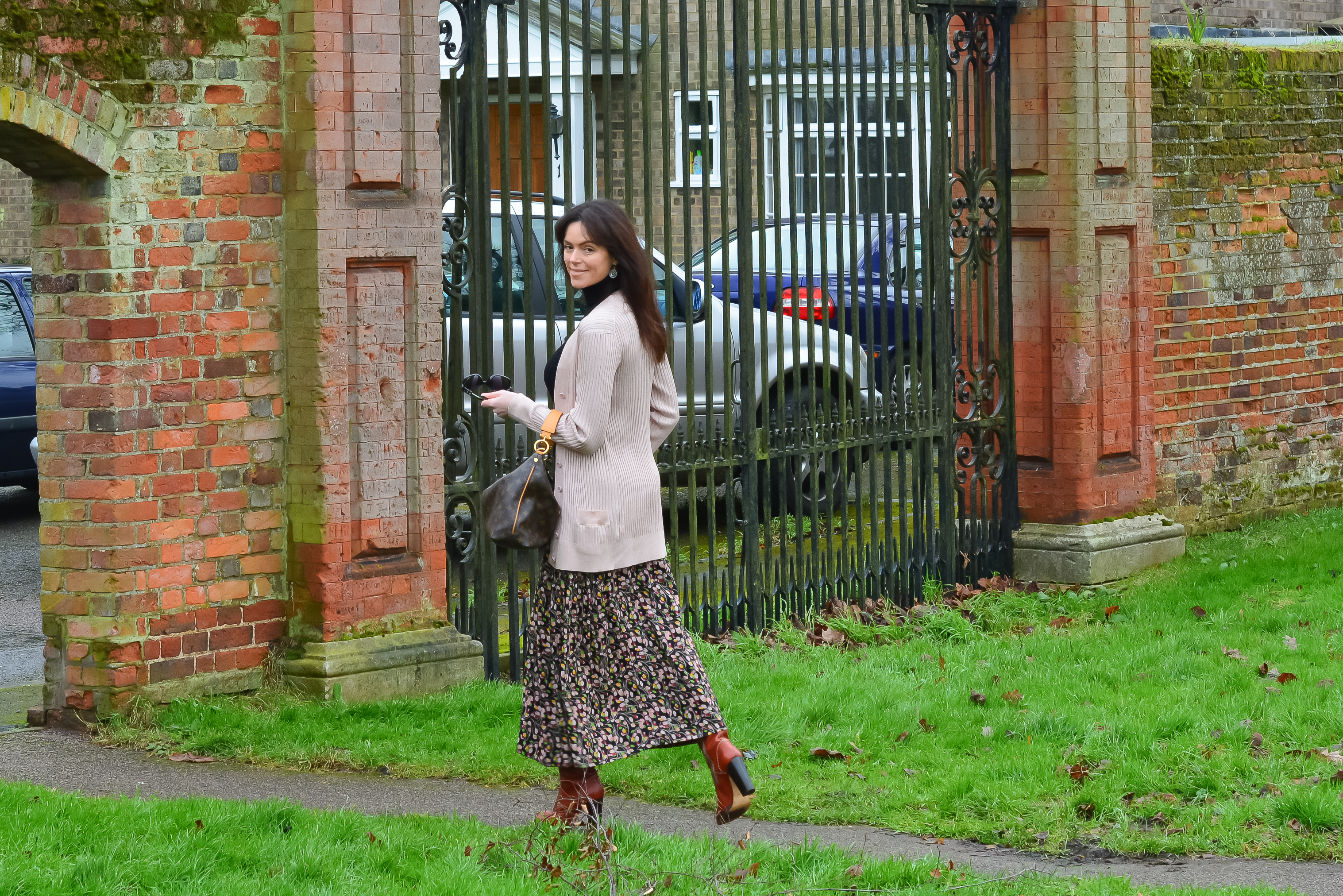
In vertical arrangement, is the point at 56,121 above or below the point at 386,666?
above

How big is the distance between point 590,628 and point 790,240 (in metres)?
3.79

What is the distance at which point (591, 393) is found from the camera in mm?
5246

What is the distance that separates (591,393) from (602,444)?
164 millimetres

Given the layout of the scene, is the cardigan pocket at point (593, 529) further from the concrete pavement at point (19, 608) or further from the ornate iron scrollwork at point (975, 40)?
the ornate iron scrollwork at point (975, 40)

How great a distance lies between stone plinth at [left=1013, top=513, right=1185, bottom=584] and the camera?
32.3ft

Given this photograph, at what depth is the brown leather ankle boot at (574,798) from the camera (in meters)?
5.33

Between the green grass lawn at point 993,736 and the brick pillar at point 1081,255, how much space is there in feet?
5.25

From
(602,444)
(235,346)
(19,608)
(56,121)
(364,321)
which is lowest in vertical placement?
(19,608)

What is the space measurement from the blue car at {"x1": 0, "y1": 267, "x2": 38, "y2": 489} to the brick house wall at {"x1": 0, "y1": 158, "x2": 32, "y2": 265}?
10497 mm

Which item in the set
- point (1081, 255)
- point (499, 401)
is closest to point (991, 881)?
point (499, 401)

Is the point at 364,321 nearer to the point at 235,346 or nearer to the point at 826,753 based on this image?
the point at 235,346

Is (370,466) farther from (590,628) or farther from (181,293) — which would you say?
(590,628)

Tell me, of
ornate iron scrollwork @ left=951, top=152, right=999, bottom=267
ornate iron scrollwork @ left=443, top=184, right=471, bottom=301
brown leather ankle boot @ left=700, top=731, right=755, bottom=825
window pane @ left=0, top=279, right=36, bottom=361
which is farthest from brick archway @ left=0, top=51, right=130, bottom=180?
window pane @ left=0, top=279, right=36, bottom=361

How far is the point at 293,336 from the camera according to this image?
6980 mm
